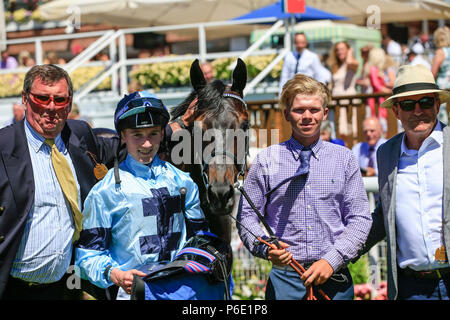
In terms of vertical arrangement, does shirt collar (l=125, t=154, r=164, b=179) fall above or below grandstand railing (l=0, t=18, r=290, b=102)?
below

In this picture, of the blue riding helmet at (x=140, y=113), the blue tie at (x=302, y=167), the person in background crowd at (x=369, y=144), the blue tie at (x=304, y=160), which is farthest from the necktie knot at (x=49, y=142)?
the person in background crowd at (x=369, y=144)

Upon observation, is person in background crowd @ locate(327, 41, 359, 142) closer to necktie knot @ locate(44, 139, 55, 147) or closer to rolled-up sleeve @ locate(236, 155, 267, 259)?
rolled-up sleeve @ locate(236, 155, 267, 259)

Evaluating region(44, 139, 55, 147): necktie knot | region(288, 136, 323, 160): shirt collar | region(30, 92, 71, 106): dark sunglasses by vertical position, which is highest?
region(30, 92, 71, 106): dark sunglasses

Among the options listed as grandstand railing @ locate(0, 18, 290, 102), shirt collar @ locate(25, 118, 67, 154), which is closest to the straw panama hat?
shirt collar @ locate(25, 118, 67, 154)

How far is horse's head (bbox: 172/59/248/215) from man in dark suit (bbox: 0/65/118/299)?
556mm

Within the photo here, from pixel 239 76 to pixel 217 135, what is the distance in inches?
19.6

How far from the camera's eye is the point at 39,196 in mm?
3102

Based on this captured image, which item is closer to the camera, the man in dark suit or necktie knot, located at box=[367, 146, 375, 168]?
the man in dark suit

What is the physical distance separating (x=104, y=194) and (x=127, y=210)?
0.44 ft

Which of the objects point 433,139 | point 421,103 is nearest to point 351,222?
point 433,139

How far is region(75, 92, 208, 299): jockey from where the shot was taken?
2812 mm

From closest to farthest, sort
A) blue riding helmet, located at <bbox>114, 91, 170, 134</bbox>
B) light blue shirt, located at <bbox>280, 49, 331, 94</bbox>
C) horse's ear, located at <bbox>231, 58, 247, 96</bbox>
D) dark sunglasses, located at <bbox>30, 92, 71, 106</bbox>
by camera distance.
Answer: blue riding helmet, located at <bbox>114, 91, 170, 134</bbox> < dark sunglasses, located at <bbox>30, 92, 71, 106</bbox> < horse's ear, located at <bbox>231, 58, 247, 96</bbox> < light blue shirt, located at <bbox>280, 49, 331, 94</bbox>
